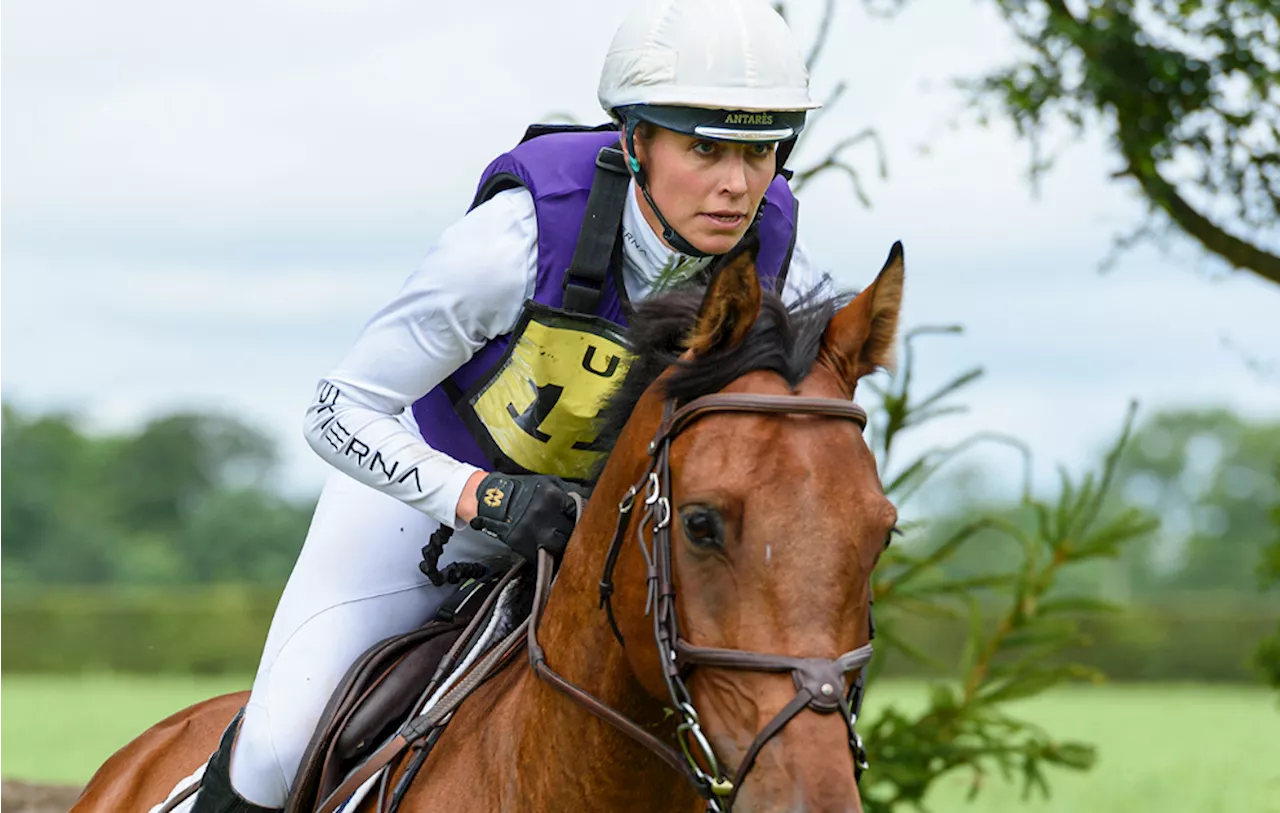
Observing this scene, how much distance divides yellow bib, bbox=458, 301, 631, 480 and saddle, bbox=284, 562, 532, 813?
33 cm

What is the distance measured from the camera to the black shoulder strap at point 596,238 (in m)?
3.85

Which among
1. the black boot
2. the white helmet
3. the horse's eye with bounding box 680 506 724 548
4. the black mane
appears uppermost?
the white helmet

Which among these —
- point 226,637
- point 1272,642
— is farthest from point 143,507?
point 1272,642

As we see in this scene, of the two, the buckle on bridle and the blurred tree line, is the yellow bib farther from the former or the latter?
the blurred tree line

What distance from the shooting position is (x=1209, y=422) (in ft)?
294

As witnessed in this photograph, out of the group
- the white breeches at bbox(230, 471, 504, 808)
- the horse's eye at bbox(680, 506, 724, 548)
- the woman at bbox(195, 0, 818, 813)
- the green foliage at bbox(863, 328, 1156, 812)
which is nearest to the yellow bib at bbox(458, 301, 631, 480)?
the woman at bbox(195, 0, 818, 813)

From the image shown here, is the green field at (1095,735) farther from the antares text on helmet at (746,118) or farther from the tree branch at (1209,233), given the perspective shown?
the antares text on helmet at (746,118)

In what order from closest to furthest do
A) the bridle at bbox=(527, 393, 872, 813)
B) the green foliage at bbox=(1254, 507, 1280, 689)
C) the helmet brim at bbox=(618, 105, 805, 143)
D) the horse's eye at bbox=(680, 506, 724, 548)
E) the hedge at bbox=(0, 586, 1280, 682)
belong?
the bridle at bbox=(527, 393, 872, 813) < the horse's eye at bbox=(680, 506, 724, 548) < the helmet brim at bbox=(618, 105, 805, 143) < the green foliage at bbox=(1254, 507, 1280, 689) < the hedge at bbox=(0, 586, 1280, 682)

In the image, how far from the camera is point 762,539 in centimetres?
268

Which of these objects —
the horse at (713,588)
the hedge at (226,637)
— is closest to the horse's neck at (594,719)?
the horse at (713,588)

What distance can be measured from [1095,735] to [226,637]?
15796 mm

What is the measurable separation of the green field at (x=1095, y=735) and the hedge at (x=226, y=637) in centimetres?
80

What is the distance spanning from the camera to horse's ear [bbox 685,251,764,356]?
2.91m

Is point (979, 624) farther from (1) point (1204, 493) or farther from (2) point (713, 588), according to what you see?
(1) point (1204, 493)
